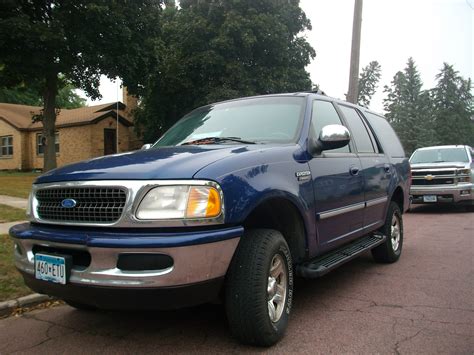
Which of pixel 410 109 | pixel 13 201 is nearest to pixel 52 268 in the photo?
pixel 13 201

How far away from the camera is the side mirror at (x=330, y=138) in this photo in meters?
4.07

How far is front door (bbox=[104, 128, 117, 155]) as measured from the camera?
28.3m

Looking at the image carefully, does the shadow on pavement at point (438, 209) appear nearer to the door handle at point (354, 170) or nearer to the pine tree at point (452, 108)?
the door handle at point (354, 170)

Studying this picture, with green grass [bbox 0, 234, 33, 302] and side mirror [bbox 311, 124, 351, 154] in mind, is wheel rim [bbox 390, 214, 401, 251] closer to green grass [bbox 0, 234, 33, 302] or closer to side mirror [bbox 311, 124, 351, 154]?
side mirror [bbox 311, 124, 351, 154]

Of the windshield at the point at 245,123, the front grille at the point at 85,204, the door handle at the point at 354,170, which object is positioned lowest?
the front grille at the point at 85,204

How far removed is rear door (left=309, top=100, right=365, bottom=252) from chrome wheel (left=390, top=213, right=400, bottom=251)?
4.54 feet

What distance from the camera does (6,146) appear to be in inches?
1284

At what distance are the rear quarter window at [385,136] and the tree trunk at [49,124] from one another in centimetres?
1660

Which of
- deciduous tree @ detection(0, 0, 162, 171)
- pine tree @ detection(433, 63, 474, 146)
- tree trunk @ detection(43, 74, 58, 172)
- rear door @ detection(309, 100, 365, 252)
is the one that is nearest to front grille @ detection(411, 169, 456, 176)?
rear door @ detection(309, 100, 365, 252)

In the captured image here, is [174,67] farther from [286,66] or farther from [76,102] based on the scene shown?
[76,102]

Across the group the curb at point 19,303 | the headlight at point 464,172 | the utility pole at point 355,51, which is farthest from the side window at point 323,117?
the headlight at point 464,172

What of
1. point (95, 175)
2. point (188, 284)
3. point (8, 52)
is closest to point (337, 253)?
point (188, 284)

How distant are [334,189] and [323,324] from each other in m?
1.21

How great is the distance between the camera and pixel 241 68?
75.5 ft
